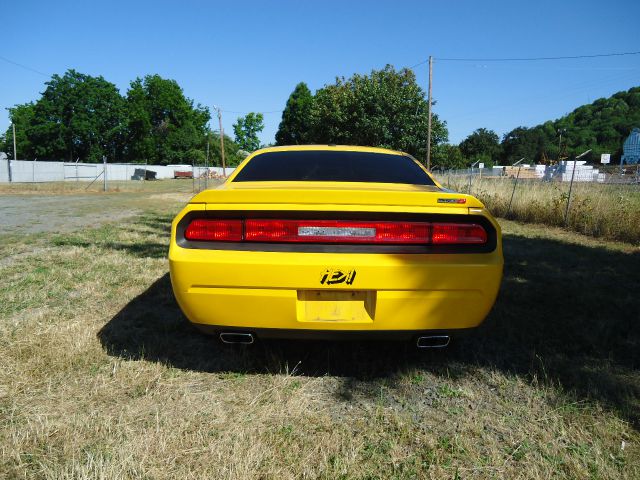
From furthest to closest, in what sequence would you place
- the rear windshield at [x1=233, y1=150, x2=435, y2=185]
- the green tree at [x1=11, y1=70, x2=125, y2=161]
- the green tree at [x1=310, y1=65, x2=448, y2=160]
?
the green tree at [x1=11, y1=70, x2=125, y2=161] → the green tree at [x1=310, y1=65, x2=448, y2=160] → the rear windshield at [x1=233, y1=150, x2=435, y2=185]

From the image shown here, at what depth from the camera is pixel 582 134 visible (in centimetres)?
9569

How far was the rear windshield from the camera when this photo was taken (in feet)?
9.62

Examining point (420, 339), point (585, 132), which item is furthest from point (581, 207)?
point (585, 132)

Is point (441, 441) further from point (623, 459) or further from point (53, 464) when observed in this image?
point (53, 464)

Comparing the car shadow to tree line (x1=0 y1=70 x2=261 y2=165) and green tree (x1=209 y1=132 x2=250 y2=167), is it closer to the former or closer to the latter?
tree line (x1=0 y1=70 x2=261 y2=165)

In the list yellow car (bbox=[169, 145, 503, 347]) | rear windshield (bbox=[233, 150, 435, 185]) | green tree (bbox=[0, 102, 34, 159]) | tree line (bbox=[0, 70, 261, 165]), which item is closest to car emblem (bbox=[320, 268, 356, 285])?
yellow car (bbox=[169, 145, 503, 347])

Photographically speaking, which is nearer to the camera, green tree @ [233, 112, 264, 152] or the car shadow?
the car shadow

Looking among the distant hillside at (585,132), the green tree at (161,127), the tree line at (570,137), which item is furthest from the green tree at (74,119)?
the distant hillside at (585,132)

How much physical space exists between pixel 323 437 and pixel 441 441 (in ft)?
1.84

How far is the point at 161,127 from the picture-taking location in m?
64.3

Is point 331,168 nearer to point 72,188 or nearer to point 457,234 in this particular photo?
point 457,234

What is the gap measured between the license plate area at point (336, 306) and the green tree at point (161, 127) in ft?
217

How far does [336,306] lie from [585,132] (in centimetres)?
11544

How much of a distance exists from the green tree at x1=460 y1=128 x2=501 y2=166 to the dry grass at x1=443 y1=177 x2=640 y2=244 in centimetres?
9363
